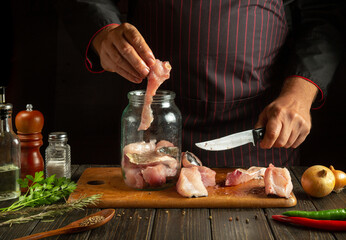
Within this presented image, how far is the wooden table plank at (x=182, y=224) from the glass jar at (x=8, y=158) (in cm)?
56

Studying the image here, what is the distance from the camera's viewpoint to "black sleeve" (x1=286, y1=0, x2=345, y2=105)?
2213 mm

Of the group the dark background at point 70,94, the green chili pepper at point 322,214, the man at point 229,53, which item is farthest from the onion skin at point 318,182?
the dark background at point 70,94

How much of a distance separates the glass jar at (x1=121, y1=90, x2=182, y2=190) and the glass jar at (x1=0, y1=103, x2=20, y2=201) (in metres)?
0.41

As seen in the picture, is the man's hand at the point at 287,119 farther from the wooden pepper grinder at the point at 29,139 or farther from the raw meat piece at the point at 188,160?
the wooden pepper grinder at the point at 29,139

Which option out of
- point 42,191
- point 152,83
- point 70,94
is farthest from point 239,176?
point 70,94

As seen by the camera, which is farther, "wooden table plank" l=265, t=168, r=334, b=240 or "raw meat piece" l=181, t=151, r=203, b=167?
"raw meat piece" l=181, t=151, r=203, b=167

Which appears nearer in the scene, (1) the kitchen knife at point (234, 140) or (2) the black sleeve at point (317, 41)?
(1) the kitchen knife at point (234, 140)

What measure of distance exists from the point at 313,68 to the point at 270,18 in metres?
0.34

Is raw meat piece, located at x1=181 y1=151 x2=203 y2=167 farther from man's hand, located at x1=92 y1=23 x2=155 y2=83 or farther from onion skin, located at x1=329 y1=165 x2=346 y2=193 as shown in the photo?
onion skin, located at x1=329 y1=165 x2=346 y2=193

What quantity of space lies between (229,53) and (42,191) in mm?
1129

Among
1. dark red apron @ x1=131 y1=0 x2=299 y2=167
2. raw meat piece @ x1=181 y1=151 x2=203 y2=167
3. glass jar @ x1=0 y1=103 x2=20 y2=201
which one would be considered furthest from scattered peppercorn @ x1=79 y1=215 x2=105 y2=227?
dark red apron @ x1=131 y1=0 x2=299 y2=167

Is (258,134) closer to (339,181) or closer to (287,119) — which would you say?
(287,119)

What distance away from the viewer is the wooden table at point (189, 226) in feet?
4.58

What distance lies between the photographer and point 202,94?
224cm
